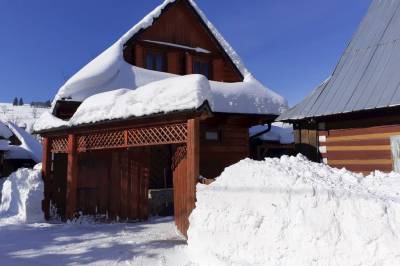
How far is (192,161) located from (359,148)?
14.6 ft

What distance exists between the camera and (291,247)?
19.4 ft

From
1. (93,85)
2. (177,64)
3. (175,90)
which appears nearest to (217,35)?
(177,64)

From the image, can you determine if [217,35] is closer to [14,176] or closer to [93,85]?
[93,85]

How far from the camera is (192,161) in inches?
330

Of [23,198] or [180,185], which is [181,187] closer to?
[180,185]

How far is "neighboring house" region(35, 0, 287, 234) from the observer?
29.6 feet

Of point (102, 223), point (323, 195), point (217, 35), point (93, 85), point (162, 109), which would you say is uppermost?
point (217, 35)

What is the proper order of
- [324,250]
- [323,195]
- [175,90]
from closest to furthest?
[324,250], [323,195], [175,90]

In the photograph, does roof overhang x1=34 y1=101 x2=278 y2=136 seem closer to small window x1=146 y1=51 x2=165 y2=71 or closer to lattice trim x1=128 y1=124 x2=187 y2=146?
lattice trim x1=128 y1=124 x2=187 y2=146

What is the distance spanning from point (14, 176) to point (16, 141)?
18.0 m

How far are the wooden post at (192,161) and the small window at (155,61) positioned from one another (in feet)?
27.8

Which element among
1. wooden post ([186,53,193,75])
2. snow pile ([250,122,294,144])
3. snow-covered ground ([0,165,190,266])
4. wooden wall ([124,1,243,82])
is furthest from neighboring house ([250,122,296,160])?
snow-covered ground ([0,165,190,266])

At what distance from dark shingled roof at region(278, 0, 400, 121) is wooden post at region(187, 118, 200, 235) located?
11.2 feet

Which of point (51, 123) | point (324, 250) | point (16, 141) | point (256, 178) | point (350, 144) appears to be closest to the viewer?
point (324, 250)
